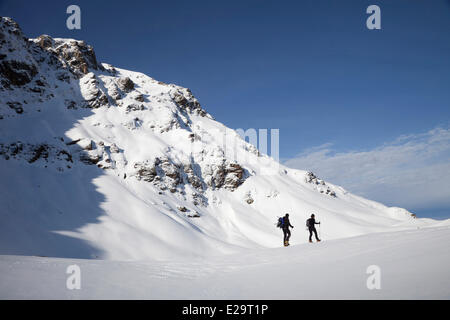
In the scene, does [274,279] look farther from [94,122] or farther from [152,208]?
[94,122]

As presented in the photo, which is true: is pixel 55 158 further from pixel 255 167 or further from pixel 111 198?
pixel 255 167

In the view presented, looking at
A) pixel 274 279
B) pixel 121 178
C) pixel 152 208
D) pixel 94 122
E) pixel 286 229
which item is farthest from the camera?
pixel 94 122

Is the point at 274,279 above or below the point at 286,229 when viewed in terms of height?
below

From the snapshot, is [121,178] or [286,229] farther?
[121,178]

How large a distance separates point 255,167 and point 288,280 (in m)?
86.0

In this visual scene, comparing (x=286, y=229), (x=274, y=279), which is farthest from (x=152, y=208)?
(x=274, y=279)

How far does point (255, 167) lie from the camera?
91.9 metres

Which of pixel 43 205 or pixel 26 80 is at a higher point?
pixel 26 80

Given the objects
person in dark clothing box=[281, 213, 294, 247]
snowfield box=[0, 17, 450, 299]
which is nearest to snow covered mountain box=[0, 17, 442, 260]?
snowfield box=[0, 17, 450, 299]

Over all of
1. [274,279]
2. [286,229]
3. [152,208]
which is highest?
[152,208]

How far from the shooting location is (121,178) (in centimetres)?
5891

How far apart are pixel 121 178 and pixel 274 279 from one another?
5837 centimetres
